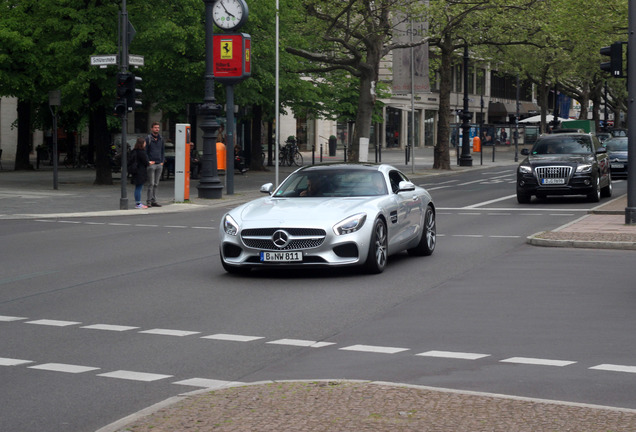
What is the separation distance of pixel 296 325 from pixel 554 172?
17.3 m

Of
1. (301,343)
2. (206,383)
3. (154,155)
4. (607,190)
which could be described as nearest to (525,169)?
(607,190)

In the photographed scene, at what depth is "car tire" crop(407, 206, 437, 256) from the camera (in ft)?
50.5

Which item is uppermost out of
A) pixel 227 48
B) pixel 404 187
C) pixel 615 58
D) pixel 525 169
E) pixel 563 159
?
pixel 227 48

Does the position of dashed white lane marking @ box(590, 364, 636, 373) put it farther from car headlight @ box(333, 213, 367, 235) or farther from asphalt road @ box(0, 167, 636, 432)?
car headlight @ box(333, 213, 367, 235)

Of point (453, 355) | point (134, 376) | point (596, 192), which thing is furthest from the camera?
point (596, 192)

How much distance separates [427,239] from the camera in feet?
50.8

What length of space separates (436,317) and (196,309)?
2346 mm

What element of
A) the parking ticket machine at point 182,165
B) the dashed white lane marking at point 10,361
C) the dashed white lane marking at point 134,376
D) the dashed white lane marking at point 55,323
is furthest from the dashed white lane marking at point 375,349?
the parking ticket machine at point 182,165

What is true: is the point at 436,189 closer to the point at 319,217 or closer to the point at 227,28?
the point at 227,28

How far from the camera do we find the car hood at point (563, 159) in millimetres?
26000

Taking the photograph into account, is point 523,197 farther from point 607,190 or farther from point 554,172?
point 607,190

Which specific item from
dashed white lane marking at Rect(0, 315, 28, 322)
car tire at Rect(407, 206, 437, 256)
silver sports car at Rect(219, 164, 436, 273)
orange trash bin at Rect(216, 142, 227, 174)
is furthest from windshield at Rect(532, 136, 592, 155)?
dashed white lane marking at Rect(0, 315, 28, 322)

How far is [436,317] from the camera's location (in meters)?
10.1

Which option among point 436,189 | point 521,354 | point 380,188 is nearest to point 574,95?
point 436,189
